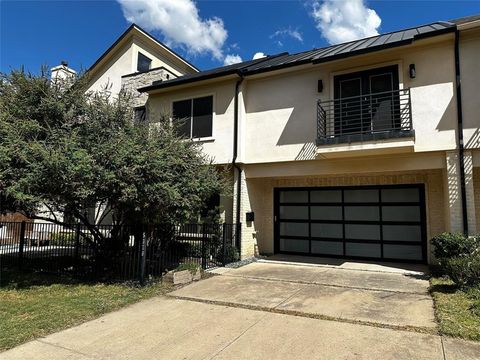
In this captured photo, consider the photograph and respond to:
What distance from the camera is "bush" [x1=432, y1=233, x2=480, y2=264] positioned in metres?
7.58

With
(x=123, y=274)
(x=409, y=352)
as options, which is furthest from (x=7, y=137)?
(x=409, y=352)

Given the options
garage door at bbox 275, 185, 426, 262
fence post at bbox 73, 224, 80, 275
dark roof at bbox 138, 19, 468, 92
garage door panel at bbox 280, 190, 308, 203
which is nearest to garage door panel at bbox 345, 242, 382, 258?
garage door at bbox 275, 185, 426, 262

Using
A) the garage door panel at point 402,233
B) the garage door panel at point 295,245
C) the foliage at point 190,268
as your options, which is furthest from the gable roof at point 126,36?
the garage door panel at point 402,233

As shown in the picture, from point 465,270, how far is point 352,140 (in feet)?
14.5

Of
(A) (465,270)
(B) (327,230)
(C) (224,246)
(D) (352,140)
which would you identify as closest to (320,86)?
(D) (352,140)

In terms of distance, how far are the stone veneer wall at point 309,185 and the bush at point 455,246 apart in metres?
2.43

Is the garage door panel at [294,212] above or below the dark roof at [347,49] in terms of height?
below

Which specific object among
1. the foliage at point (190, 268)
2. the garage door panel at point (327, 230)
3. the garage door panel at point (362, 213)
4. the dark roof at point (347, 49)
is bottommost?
the foliage at point (190, 268)

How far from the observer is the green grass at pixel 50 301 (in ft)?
17.1

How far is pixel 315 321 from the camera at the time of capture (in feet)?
17.6

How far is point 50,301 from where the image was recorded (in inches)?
265

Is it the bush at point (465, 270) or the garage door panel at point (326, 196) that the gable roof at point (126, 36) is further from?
the bush at point (465, 270)

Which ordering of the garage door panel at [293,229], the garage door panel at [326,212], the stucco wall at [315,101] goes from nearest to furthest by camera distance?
the stucco wall at [315,101]
the garage door panel at [326,212]
the garage door panel at [293,229]

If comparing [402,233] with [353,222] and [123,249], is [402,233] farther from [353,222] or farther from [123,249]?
[123,249]
